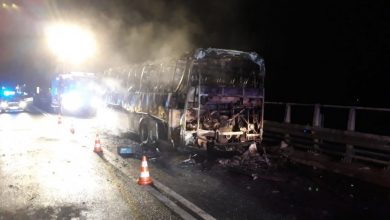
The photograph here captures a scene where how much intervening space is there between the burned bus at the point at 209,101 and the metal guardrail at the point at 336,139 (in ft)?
2.74

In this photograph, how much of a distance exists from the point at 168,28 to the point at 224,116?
14.6 m

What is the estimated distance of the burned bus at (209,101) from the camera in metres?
10.1

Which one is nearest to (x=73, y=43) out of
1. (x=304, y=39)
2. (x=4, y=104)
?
(x=4, y=104)

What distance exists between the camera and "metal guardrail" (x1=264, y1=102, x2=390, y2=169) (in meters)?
8.07

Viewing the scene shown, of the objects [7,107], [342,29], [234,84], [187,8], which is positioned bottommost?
[7,107]

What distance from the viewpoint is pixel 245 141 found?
10.7m

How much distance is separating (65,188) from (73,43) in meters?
26.7

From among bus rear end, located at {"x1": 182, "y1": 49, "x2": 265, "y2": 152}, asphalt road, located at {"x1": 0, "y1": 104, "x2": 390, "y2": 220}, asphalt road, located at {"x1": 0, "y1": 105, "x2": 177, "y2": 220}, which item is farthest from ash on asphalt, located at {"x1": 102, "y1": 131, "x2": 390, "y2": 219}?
asphalt road, located at {"x1": 0, "y1": 105, "x2": 177, "y2": 220}

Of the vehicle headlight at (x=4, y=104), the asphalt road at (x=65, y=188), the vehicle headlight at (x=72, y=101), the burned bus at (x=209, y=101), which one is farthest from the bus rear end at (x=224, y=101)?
the vehicle headlight at (x=4, y=104)

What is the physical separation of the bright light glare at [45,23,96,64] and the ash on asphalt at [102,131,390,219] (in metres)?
22.7

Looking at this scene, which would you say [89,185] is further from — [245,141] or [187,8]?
[187,8]

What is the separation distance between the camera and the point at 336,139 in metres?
9.08

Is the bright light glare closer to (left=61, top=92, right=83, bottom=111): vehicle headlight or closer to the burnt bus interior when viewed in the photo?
(left=61, top=92, right=83, bottom=111): vehicle headlight

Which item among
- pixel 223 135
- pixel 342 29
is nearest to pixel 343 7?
pixel 342 29
